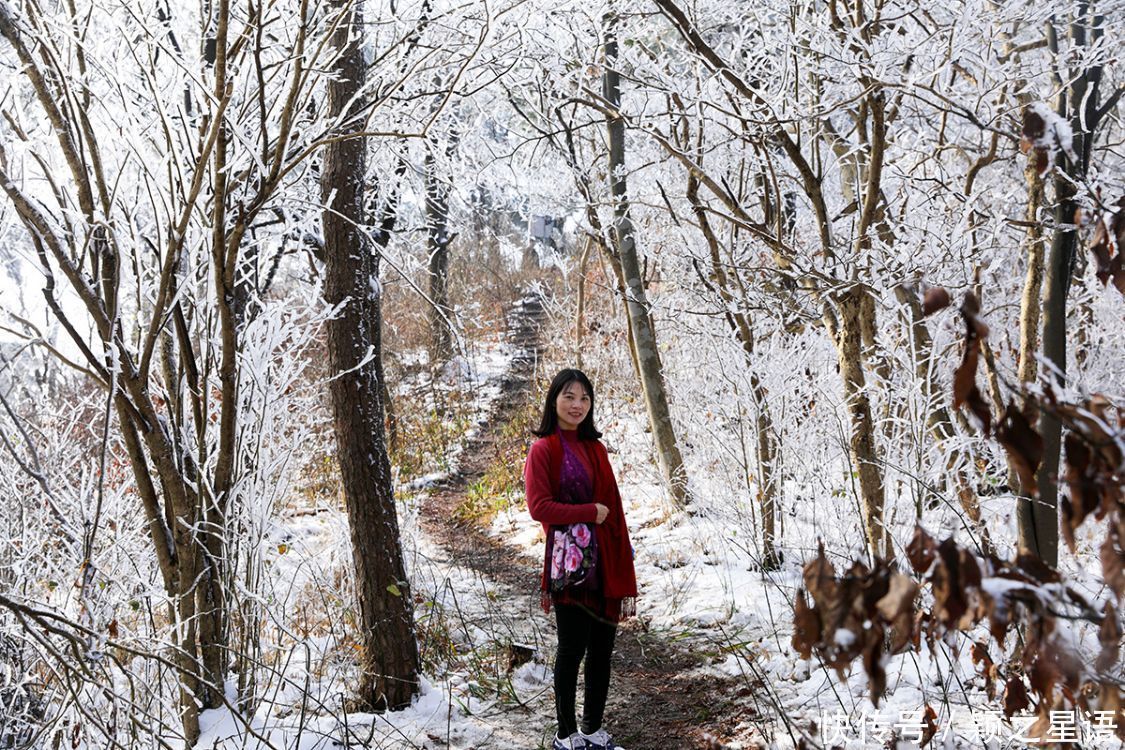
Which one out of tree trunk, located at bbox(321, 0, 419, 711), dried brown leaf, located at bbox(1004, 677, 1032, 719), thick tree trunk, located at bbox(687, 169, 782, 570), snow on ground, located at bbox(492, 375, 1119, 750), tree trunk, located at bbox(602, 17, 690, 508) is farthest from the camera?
tree trunk, located at bbox(602, 17, 690, 508)

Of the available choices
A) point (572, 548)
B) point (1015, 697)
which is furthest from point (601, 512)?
point (1015, 697)

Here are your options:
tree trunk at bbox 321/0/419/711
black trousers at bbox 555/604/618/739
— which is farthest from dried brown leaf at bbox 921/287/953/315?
tree trunk at bbox 321/0/419/711

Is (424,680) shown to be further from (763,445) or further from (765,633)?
(763,445)

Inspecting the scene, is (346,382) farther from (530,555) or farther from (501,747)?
(530,555)

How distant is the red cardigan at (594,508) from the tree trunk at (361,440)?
104cm

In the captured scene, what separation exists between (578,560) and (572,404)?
60 centimetres

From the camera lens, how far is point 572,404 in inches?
127

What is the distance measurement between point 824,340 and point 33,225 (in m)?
4.65

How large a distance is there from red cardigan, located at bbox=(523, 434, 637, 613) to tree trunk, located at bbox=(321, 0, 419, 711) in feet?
3.40

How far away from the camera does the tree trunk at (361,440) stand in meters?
3.83

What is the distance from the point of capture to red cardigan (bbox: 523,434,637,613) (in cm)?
309

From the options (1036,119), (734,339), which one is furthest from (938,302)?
(734,339)

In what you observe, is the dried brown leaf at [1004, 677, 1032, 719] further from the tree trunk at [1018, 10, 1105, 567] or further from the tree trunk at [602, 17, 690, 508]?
the tree trunk at [602, 17, 690, 508]

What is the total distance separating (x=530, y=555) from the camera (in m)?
6.97
